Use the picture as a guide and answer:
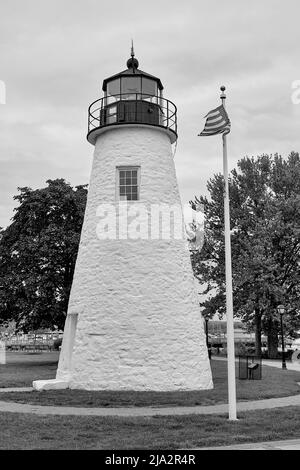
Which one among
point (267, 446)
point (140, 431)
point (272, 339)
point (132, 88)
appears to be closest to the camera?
point (267, 446)

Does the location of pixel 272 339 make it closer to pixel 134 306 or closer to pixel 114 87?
pixel 134 306

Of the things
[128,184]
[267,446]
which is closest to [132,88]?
[128,184]

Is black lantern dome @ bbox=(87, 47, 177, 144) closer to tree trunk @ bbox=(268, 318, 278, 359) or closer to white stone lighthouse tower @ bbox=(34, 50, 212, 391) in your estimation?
white stone lighthouse tower @ bbox=(34, 50, 212, 391)

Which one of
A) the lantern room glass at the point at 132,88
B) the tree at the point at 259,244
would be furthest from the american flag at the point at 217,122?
the tree at the point at 259,244

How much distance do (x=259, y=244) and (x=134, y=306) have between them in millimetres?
18743

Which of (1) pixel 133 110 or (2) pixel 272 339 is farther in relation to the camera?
(2) pixel 272 339

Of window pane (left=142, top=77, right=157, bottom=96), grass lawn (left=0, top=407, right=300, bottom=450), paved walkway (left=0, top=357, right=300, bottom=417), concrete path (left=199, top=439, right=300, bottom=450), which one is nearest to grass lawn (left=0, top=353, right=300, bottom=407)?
paved walkway (left=0, top=357, right=300, bottom=417)

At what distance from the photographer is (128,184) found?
18766 millimetres

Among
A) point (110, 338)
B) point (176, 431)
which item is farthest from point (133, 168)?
point (176, 431)

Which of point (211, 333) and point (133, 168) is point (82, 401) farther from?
point (211, 333)

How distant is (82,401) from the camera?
14930 mm

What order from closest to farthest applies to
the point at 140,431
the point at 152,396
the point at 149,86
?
1. the point at 140,431
2. the point at 152,396
3. the point at 149,86

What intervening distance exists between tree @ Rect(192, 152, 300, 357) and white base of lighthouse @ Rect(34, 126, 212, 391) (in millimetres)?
16769

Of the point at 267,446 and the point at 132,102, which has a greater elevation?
the point at 132,102
